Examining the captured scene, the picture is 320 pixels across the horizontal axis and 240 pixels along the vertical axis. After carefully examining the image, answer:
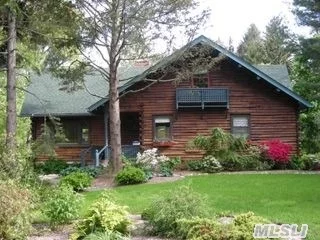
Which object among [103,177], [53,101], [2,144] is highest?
[53,101]

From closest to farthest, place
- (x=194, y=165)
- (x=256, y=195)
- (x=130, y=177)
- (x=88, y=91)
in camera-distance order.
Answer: (x=256, y=195) → (x=130, y=177) → (x=194, y=165) → (x=88, y=91)

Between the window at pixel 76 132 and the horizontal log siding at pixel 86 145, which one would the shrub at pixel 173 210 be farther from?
the window at pixel 76 132

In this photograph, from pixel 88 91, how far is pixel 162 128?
428cm

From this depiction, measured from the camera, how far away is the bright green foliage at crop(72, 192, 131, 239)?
872 centimetres

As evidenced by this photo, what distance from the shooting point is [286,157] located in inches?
933

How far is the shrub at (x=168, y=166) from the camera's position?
2139cm

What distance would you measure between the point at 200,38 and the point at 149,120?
5.04 m

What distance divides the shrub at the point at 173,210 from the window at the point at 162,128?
1642 centimetres

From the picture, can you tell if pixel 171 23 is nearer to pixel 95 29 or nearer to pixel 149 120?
pixel 95 29

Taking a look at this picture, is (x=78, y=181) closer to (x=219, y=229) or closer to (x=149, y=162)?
(x=149, y=162)

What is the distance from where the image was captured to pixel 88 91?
973 inches

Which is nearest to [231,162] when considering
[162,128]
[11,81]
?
[162,128]

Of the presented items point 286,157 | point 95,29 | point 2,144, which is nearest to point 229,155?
point 286,157

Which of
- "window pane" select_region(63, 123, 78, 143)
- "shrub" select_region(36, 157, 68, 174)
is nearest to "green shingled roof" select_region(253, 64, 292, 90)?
"window pane" select_region(63, 123, 78, 143)
